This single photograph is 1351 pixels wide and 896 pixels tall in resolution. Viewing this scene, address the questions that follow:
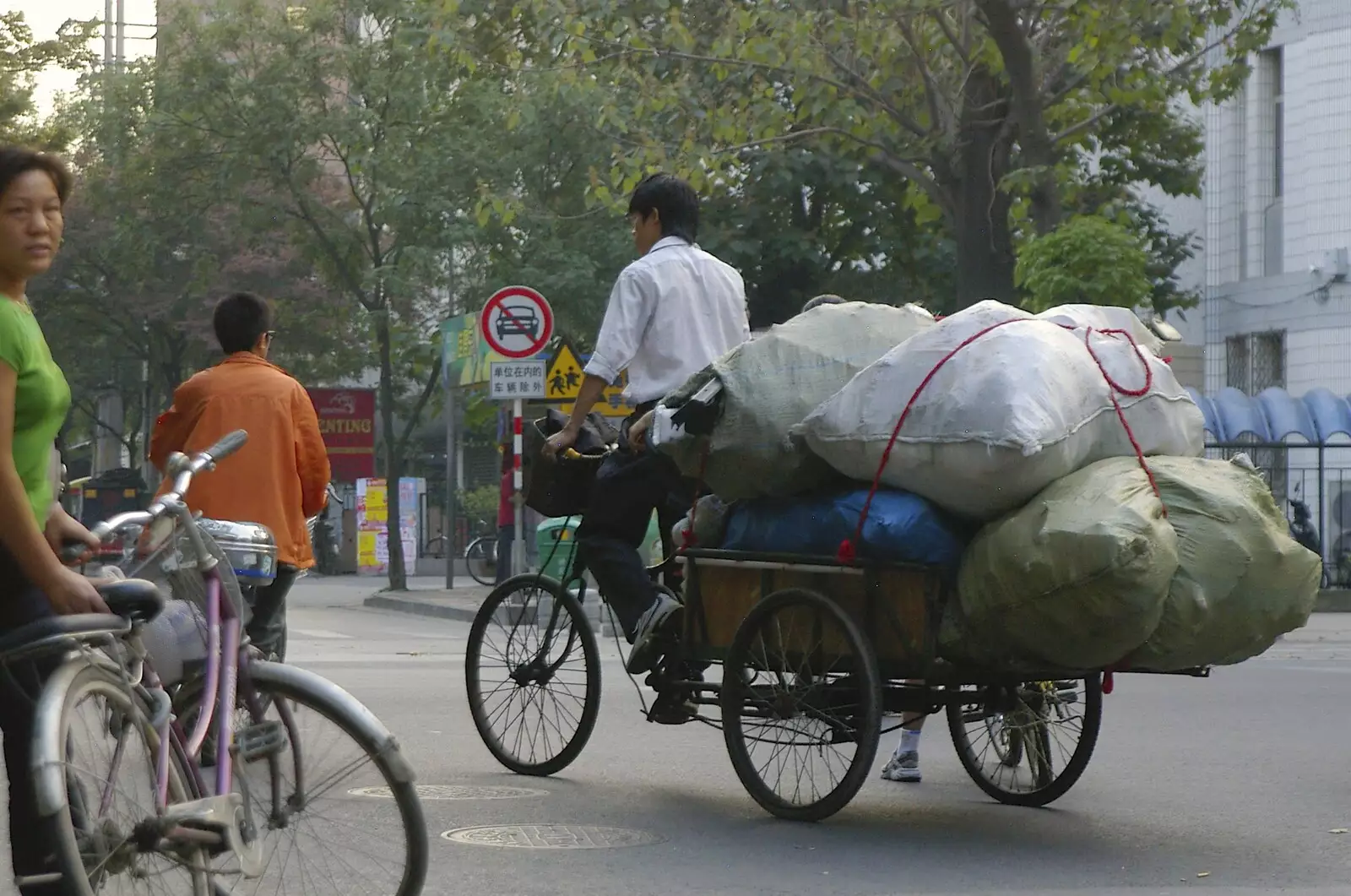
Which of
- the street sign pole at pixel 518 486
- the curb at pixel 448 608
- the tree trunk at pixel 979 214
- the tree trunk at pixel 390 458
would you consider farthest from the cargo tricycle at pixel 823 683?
the tree trunk at pixel 390 458

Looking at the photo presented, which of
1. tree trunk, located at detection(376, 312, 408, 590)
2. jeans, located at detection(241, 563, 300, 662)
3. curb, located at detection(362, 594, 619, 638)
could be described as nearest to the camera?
jeans, located at detection(241, 563, 300, 662)

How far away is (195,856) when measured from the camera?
4.33 metres

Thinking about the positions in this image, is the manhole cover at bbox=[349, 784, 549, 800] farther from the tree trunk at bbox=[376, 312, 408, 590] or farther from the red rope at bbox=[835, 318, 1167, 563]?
the tree trunk at bbox=[376, 312, 408, 590]

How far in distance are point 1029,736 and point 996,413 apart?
166cm

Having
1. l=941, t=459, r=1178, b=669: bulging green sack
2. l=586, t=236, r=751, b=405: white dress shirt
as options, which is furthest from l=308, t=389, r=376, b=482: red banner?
l=941, t=459, r=1178, b=669: bulging green sack

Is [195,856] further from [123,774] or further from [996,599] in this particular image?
[996,599]

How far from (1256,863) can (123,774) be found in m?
3.49

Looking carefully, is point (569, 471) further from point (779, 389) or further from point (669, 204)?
point (779, 389)

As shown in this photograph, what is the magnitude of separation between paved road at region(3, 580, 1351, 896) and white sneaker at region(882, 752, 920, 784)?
0.32 feet

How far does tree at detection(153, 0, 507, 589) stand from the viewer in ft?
91.4

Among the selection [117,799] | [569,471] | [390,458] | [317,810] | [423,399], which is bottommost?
[317,810]

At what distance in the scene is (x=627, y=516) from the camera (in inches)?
304

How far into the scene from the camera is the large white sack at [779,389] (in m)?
6.86

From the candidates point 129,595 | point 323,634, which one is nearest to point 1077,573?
point 129,595
